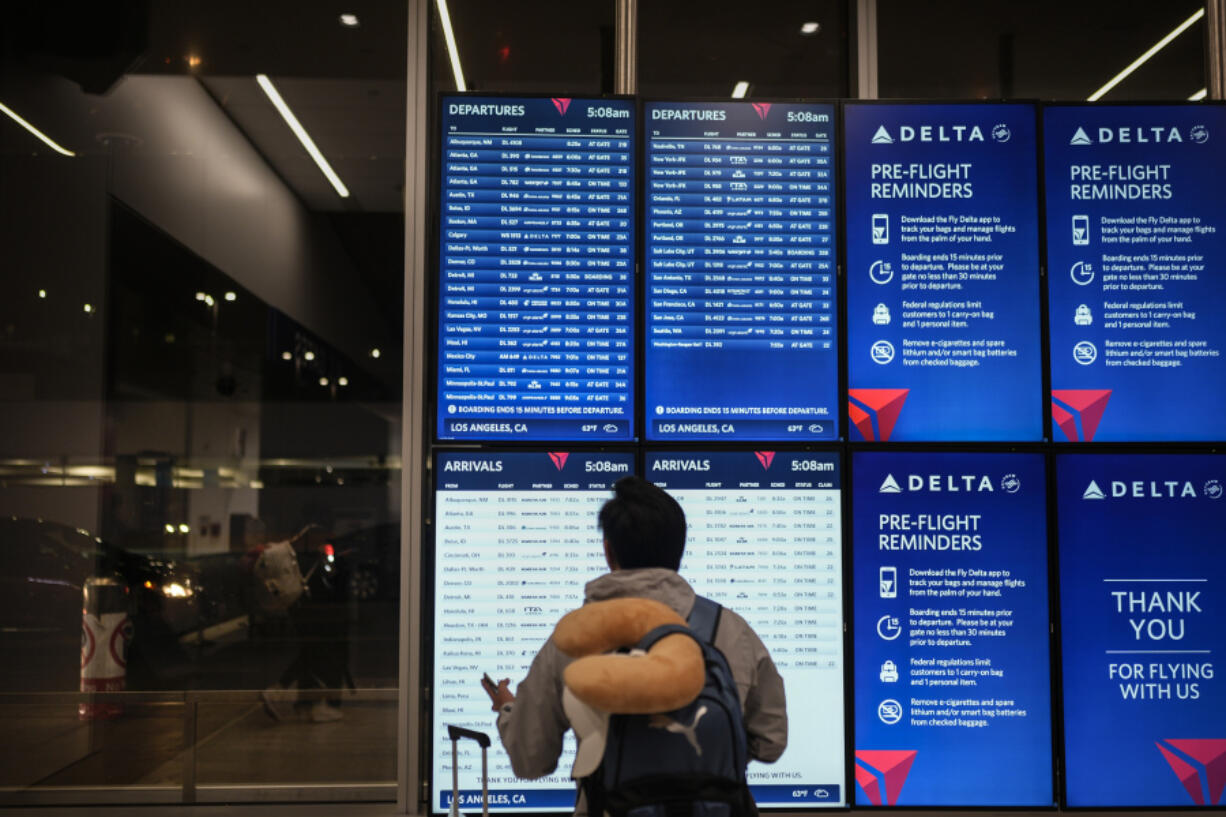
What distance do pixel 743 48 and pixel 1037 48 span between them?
1571 millimetres

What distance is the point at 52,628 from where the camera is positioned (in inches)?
227

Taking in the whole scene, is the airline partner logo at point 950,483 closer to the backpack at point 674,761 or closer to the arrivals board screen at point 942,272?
the arrivals board screen at point 942,272

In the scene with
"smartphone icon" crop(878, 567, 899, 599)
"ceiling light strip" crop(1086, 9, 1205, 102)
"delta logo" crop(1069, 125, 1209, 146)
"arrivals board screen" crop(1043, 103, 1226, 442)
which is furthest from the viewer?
"ceiling light strip" crop(1086, 9, 1205, 102)

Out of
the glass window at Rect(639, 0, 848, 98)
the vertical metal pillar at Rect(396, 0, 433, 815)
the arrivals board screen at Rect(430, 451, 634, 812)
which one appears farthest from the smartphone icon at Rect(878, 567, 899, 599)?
the glass window at Rect(639, 0, 848, 98)

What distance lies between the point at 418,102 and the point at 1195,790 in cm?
485

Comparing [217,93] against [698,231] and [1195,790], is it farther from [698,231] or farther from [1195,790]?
[1195,790]

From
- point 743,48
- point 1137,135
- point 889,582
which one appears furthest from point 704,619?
point 743,48

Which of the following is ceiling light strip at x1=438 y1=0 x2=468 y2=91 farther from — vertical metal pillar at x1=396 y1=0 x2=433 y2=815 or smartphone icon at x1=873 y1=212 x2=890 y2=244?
smartphone icon at x1=873 y1=212 x2=890 y2=244

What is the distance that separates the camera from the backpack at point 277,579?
557 centimetres

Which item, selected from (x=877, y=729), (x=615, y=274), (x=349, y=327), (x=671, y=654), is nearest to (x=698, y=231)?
(x=615, y=274)

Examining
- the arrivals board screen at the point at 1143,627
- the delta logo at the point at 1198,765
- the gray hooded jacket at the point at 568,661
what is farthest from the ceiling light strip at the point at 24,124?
the delta logo at the point at 1198,765

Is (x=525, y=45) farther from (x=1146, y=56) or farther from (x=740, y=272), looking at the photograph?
(x=1146, y=56)

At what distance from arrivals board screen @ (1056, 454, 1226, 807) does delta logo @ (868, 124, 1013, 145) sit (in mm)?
1558

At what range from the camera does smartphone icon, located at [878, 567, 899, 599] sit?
4.54 meters
